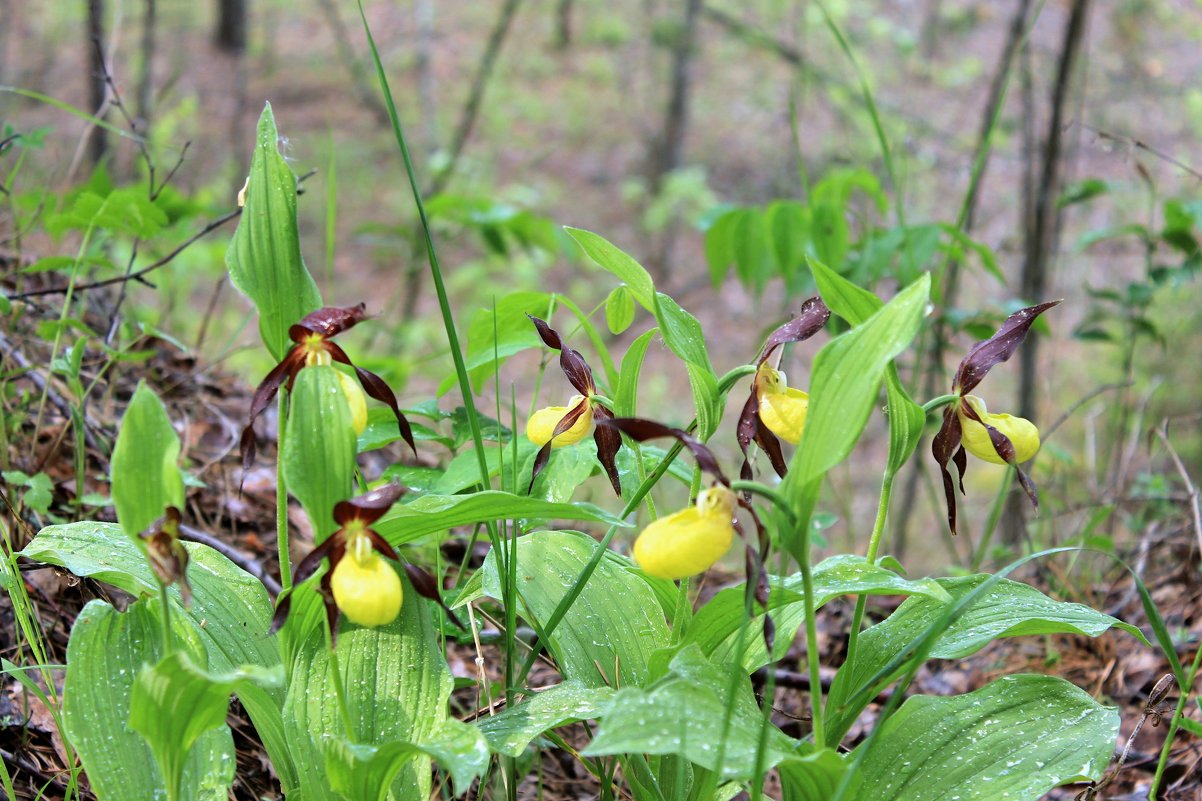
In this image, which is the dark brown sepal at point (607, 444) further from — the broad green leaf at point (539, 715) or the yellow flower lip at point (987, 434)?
the yellow flower lip at point (987, 434)

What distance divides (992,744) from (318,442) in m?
Result: 0.77

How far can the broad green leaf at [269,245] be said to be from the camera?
935mm

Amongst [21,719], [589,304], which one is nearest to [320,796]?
[21,719]

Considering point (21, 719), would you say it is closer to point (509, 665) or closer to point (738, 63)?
point (509, 665)

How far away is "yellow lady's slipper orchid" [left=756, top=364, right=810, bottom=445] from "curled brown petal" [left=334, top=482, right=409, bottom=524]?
0.41m

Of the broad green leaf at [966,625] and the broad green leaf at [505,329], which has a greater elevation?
the broad green leaf at [505,329]

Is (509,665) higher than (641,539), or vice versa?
(641,539)

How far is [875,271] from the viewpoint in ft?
6.66

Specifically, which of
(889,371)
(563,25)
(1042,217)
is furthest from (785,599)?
(563,25)

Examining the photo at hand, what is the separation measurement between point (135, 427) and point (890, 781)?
832 millimetres

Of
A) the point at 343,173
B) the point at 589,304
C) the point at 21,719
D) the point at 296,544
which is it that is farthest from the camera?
the point at 343,173

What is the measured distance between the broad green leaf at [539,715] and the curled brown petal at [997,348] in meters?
0.52

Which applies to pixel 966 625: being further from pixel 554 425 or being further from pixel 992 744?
pixel 554 425

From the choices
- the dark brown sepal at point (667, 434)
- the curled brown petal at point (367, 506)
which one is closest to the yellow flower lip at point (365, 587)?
the curled brown petal at point (367, 506)
